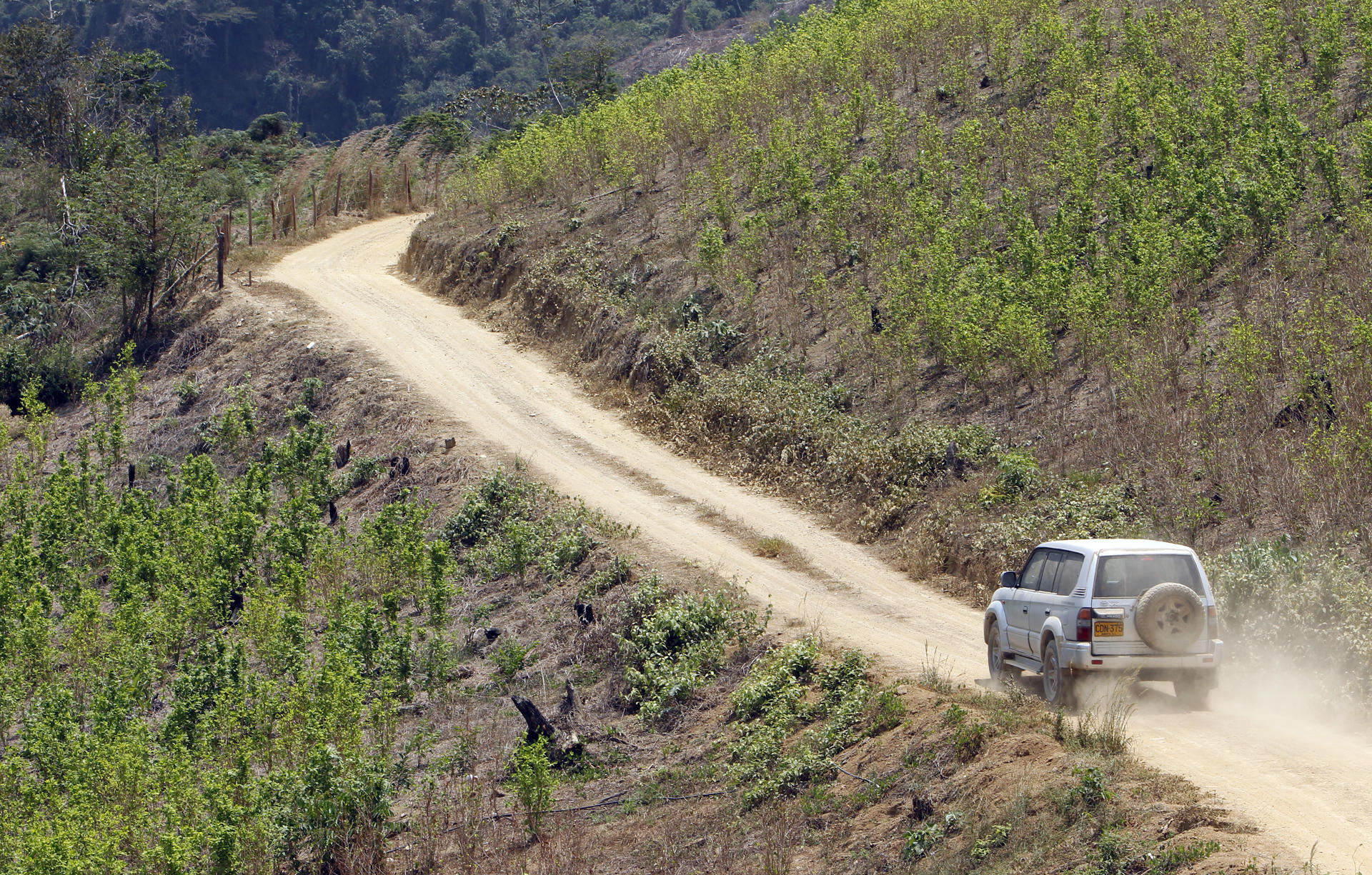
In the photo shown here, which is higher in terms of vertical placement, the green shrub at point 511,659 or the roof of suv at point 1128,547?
the roof of suv at point 1128,547

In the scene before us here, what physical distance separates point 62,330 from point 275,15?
3182 inches

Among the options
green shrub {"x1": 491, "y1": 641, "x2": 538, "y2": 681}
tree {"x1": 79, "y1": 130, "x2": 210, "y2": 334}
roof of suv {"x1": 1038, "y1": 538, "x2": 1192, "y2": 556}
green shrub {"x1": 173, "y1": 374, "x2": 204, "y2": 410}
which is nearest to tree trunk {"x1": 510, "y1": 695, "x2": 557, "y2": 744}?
green shrub {"x1": 491, "y1": 641, "x2": 538, "y2": 681}

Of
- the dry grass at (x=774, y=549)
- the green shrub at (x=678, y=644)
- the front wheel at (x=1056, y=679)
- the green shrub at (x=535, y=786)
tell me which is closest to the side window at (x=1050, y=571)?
the front wheel at (x=1056, y=679)

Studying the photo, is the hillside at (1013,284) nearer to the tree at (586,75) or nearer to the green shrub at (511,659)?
the green shrub at (511,659)

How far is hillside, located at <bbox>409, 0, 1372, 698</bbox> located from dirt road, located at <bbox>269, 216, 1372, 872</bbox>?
828mm

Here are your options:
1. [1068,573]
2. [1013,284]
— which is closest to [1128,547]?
[1068,573]

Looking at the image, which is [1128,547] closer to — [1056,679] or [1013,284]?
[1056,679]

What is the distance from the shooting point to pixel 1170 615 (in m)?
10.4

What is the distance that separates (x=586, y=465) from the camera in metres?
22.9

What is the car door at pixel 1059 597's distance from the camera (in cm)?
1075

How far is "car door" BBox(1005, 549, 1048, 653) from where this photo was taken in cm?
1166

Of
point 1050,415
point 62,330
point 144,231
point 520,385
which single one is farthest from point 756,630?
point 62,330

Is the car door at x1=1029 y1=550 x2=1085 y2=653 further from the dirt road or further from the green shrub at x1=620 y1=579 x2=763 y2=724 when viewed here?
the green shrub at x1=620 y1=579 x2=763 y2=724

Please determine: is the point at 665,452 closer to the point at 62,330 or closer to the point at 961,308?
the point at 961,308
